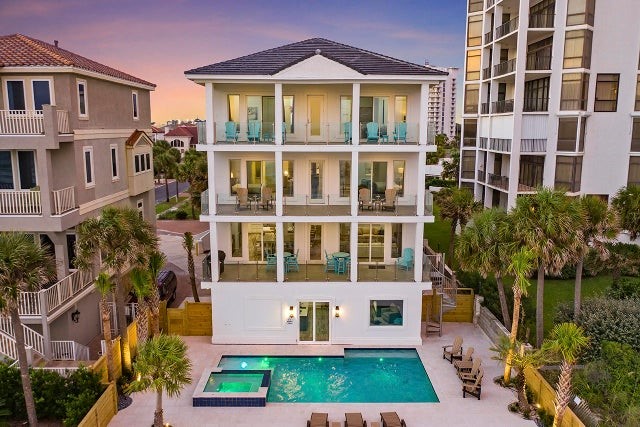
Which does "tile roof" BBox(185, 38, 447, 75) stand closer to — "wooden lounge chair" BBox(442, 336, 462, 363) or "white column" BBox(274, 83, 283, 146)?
"white column" BBox(274, 83, 283, 146)

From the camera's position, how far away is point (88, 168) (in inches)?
812

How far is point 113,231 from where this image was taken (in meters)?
16.3

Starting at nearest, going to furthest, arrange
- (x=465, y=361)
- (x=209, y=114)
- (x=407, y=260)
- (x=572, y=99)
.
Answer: (x=465, y=361), (x=209, y=114), (x=407, y=260), (x=572, y=99)

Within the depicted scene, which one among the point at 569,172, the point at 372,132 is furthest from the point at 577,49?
the point at 372,132

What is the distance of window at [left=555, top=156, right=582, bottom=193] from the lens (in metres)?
31.3

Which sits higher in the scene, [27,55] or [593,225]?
[27,55]

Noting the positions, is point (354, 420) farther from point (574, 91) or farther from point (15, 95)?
point (574, 91)

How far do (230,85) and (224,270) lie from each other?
829cm

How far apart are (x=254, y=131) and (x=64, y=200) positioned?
791 cm

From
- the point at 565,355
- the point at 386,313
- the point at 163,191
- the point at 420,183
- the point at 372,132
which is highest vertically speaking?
the point at 372,132

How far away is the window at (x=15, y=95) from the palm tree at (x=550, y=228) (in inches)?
762

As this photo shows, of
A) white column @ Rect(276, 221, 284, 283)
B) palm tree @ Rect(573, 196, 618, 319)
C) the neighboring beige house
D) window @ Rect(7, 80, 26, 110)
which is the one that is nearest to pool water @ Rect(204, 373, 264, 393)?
white column @ Rect(276, 221, 284, 283)

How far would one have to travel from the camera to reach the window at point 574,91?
3038cm

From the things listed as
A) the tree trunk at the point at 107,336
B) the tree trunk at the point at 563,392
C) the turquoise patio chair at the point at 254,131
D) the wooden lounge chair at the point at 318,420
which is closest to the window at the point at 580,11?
the turquoise patio chair at the point at 254,131
